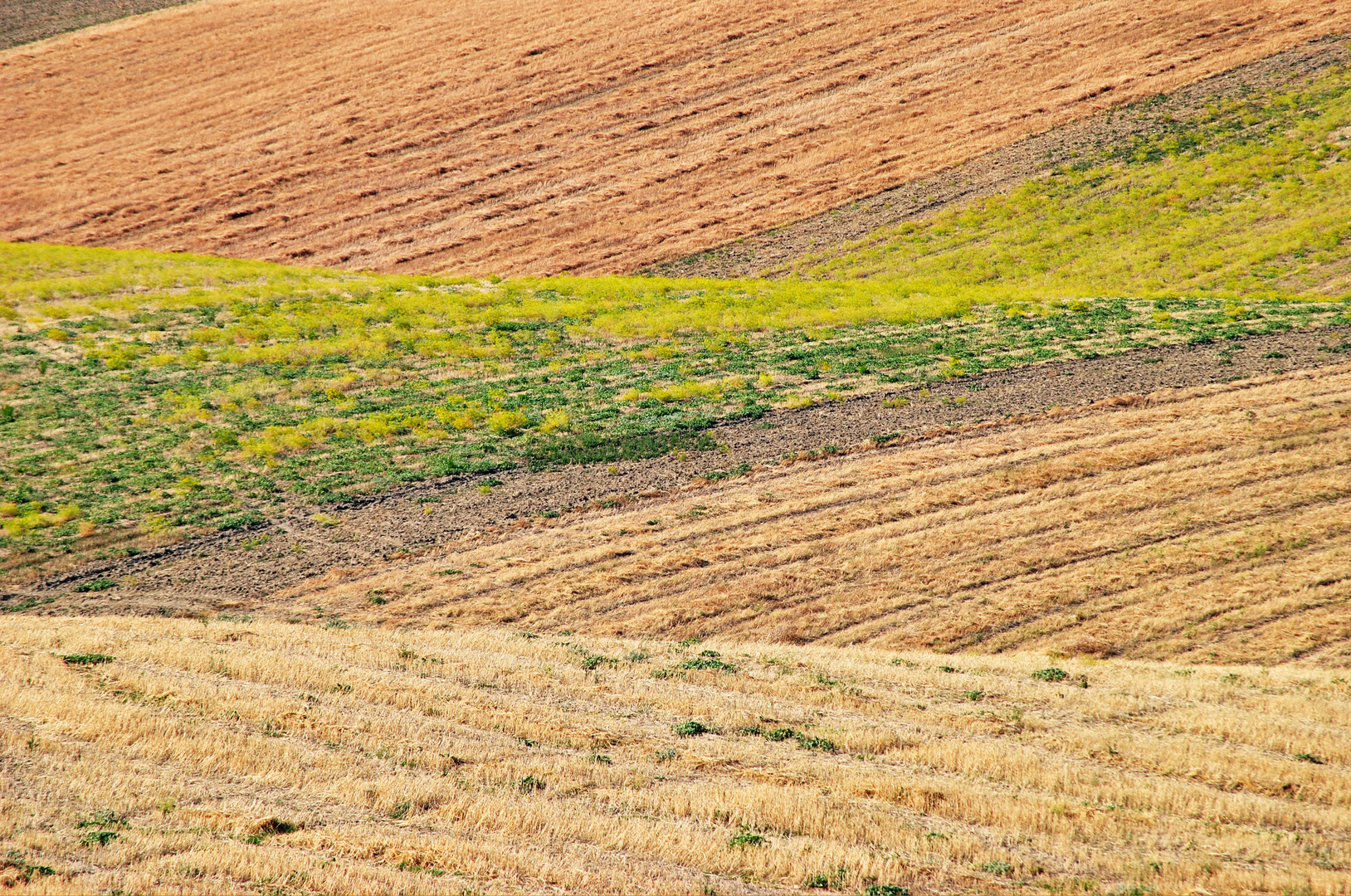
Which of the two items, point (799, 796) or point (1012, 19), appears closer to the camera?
point (799, 796)

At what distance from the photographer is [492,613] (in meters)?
16.1

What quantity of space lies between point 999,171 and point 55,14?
6150 centimetres

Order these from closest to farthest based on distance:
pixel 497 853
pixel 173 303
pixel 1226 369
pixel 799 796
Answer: pixel 497 853 → pixel 799 796 → pixel 1226 369 → pixel 173 303

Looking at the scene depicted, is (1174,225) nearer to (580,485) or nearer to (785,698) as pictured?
(580,485)

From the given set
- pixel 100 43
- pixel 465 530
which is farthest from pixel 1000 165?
pixel 100 43

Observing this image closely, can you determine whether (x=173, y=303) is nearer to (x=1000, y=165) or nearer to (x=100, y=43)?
(x=1000, y=165)

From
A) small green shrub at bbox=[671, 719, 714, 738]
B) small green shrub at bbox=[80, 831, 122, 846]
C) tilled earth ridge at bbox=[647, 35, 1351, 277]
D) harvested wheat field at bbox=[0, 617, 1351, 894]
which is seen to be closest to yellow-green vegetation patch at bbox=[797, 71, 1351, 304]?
tilled earth ridge at bbox=[647, 35, 1351, 277]

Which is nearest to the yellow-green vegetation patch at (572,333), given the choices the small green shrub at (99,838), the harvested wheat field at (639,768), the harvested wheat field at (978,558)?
the harvested wheat field at (978,558)

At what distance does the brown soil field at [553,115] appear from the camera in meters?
41.4

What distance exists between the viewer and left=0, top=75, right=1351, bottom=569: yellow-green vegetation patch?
2150 cm

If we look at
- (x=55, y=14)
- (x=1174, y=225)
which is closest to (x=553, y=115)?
(x=1174, y=225)

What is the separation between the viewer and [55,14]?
6259cm

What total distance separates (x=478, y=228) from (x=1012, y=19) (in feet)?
102

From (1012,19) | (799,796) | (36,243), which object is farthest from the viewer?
(1012,19)
